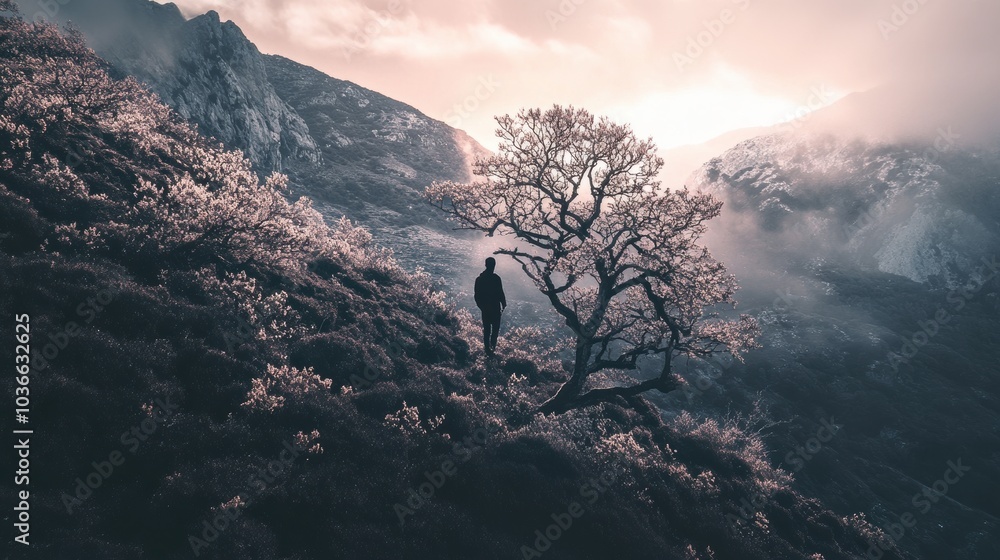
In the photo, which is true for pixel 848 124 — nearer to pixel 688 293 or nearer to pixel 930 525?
pixel 930 525

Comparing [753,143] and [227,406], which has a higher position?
[753,143]

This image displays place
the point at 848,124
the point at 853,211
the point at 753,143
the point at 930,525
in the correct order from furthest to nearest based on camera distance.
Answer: the point at 753,143
the point at 848,124
the point at 853,211
the point at 930,525

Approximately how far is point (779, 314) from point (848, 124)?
216ft

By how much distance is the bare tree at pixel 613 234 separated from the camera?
51.2 feet

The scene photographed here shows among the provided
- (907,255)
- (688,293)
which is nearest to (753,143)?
(907,255)

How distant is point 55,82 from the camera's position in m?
19.5

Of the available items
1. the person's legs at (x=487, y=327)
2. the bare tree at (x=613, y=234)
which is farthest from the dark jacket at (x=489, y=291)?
the bare tree at (x=613, y=234)

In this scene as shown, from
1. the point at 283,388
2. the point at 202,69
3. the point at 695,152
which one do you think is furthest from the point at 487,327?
the point at 695,152

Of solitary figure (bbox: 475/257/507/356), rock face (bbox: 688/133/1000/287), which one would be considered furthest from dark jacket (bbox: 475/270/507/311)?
rock face (bbox: 688/133/1000/287)

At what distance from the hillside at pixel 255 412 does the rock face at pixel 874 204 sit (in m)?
57.7

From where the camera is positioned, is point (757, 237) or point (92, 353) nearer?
point (92, 353)

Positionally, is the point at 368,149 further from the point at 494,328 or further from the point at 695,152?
the point at 695,152

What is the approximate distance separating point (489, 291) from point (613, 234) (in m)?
6.95

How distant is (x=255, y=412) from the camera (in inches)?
417
